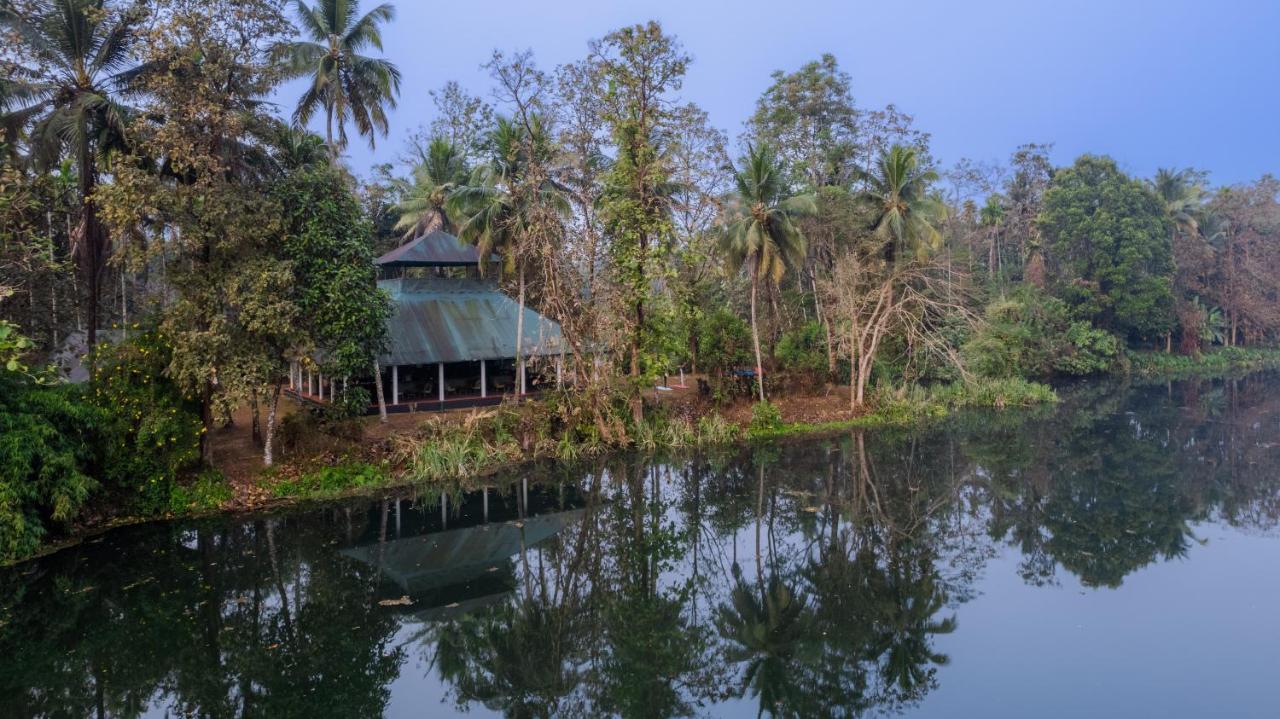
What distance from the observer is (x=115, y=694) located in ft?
25.6

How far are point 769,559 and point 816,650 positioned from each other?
10.4 ft

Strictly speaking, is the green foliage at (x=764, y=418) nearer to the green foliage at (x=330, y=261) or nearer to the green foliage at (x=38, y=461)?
the green foliage at (x=330, y=261)

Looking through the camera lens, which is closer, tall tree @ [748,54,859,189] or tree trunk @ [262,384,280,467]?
tree trunk @ [262,384,280,467]

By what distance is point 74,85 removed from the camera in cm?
1500

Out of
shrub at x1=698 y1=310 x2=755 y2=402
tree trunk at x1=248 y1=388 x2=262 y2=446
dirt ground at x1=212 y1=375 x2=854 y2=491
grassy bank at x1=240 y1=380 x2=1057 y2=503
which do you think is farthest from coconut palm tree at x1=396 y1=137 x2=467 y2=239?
tree trunk at x1=248 y1=388 x2=262 y2=446

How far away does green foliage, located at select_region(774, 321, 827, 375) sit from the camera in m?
26.1

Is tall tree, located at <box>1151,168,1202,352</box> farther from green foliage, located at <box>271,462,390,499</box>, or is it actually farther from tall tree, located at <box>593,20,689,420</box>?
green foliage, located at <box>271,462,390,499</box>

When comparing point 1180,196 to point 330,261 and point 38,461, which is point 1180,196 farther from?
point 38,461

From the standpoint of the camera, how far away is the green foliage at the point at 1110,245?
35.4 meters

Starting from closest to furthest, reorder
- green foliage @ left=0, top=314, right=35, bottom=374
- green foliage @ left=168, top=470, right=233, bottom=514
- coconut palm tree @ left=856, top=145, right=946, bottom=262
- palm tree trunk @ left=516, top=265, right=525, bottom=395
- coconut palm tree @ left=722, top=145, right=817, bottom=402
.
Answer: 1. green foliage @ left=0, top=314, right=35, bottom=374
2. green foliage @ left=168, top=470, right=233, bottom=514
3. palm tree trunk @ left=516, top=265, right=525, bottom=395
4. coconut palm tree @ left=722, top=145, right=817, bottom=402
5. coconut palm tree @ left=856, top=145, right=946, bottom=262

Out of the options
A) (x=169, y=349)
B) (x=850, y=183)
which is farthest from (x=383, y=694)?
(x=850, y=183)

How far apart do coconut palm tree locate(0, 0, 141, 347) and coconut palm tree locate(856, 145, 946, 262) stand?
21459 mm

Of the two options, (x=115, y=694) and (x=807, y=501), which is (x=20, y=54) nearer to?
(x=115, y=694)

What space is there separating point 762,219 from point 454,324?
393 inches
